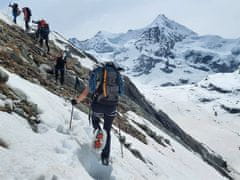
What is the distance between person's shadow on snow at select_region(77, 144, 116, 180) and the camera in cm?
988

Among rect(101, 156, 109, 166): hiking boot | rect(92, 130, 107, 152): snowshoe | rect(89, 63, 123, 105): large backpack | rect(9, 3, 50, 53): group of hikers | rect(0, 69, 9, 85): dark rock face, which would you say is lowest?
rect(9, 3, 50, 53): group of hikers

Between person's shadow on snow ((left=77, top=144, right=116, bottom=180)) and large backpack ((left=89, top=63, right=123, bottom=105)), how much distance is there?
1393 mm

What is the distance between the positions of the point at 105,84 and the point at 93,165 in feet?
7.04

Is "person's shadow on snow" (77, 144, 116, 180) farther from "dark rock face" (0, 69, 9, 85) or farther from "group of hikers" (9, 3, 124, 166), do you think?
"dark rock face" (0, 69, 9, 85)

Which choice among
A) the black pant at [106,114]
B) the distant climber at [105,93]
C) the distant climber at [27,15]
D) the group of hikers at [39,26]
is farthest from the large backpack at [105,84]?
the distant climber at [27,15]

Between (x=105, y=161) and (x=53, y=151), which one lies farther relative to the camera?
(x=105, y=161)

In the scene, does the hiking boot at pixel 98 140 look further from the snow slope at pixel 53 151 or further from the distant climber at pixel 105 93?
the snow slope at pixel 53 151

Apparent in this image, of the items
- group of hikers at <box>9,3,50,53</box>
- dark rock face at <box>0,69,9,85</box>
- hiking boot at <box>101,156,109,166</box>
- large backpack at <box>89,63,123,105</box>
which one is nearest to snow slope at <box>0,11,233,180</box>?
hiking boot at <box>101,156,109,166</box>

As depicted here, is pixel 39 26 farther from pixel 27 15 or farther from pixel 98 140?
pixel 98 140

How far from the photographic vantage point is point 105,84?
1048cm

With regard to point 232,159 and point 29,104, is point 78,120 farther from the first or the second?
point 232,159

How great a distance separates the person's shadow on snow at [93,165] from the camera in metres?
9.88

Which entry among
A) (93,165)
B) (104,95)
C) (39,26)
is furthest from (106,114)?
(39,26)

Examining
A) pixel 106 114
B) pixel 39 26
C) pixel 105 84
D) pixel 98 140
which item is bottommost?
pixel 39 26
